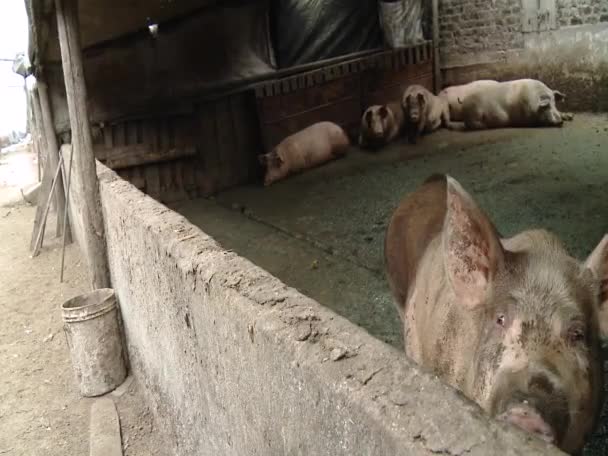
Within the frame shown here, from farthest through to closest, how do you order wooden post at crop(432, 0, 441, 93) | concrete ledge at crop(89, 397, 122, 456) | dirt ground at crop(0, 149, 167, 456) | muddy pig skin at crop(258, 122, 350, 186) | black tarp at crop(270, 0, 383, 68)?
wooden post at crop(432, 0, 441, 93) < black tarp at crop(270, 0, 383, 68) < muddy pig skin at crop(258, 122, 350, 186) < dirt ground at crop(0, 149, 167, 456) < concrete ledge at crop(89, 397, 122, 456)

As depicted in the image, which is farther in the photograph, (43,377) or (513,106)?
(513,106)

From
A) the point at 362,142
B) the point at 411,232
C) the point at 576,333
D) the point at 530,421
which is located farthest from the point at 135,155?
the point at 530,421

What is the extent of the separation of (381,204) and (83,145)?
3.39m

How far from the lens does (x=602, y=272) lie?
1906 mm

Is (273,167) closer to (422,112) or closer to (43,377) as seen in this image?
(422,112)

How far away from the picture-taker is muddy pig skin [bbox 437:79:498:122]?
33.2 ft

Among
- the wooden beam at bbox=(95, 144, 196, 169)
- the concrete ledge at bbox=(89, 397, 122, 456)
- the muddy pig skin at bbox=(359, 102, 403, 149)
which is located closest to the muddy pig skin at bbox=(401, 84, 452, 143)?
the muddy pig skin at bbox=(359, 102, 403, 149)

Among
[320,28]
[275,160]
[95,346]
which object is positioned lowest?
[95,346]

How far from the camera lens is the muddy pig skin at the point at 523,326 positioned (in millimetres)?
1556

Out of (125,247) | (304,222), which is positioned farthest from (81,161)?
(304,222)

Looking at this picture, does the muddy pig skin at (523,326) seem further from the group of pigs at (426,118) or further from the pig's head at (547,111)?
the pig's head at (547,111)

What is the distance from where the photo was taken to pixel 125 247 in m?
4.06

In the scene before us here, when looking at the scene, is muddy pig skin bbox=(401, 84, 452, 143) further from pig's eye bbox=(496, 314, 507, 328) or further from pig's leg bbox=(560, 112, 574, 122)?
pig's eye bbox=(496, 314, 507, 328)

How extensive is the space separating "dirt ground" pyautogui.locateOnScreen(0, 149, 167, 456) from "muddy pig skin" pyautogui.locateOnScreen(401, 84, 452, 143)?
5699mm
